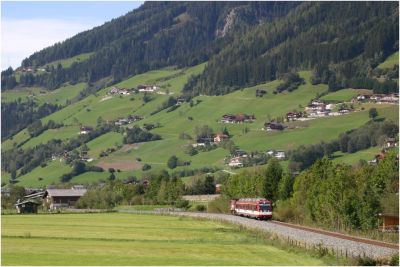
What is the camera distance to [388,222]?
7494 centimetres

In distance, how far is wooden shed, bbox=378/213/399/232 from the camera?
7169 cm

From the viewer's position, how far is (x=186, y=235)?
62.7 m

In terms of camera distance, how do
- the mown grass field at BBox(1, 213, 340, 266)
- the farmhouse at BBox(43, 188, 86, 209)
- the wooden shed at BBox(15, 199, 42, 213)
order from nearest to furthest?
the mown grass field at BBox(1, 213, 340, 266)
the wooden shed at BBox(15, 199, 42, 213)
the farmhouse at BBox(43, 188, 86, 209)

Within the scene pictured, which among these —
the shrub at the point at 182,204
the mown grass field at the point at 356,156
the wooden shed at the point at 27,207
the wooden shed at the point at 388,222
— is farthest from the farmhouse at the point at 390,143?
the wooden shed at the point at 388,222

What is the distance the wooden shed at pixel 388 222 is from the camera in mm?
71688

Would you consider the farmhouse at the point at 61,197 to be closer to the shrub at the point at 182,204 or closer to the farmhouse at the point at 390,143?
the shrub at the point at 182,204

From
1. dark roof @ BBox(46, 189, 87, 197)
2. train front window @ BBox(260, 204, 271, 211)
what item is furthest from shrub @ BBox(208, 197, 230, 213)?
dark roof @ BBox(46, 189, 87, 197)

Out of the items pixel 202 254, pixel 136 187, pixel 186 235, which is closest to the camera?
pixel 202 254

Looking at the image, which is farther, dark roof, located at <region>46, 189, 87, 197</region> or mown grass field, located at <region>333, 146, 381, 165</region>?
mown grass field, located at <region>333, 146, 381, 165</region>

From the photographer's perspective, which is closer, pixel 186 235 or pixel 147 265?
pixel 147 265

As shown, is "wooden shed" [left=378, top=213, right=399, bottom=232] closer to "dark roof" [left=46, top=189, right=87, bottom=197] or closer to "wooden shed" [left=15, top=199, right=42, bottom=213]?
"wooden shed" [left=15, top=199, right=42, bottom=213]

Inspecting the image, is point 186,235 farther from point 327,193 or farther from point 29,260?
point 29,260

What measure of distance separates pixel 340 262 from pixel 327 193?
3313 centimetres

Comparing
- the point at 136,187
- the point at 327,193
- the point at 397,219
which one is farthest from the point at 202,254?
the point at 136,187
